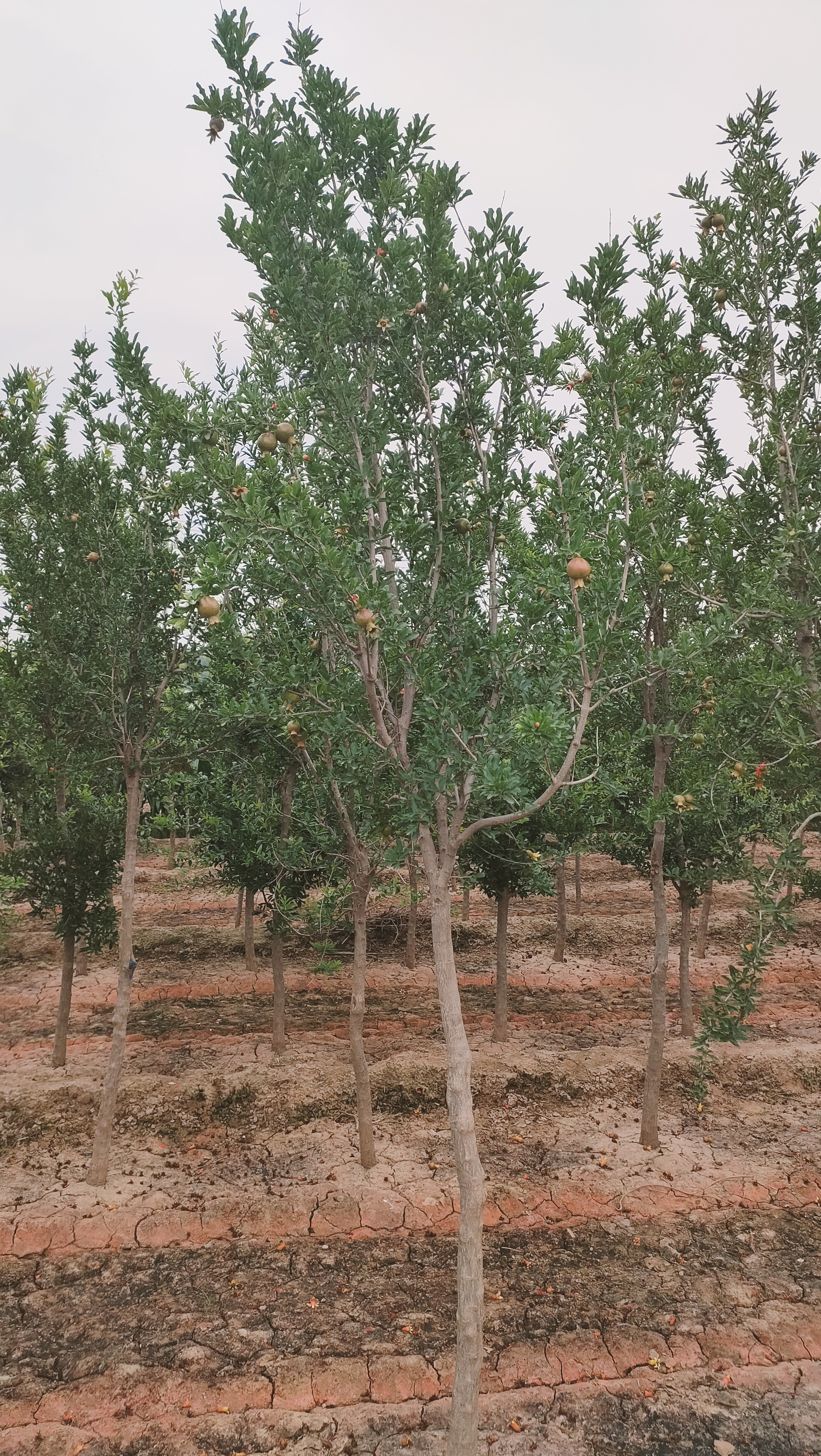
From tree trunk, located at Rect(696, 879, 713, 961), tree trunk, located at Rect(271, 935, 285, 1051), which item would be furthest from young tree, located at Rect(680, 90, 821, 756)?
tree trunk, located at Rect(696, 879, 713, 961)

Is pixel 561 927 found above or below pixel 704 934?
above

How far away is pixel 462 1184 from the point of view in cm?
557

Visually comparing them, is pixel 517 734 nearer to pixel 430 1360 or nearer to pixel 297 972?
pixel 430 1360

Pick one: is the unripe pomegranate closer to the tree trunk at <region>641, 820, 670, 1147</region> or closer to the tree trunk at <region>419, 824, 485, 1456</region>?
the tree trunk at <region>419, 824, 485, 1456</region>

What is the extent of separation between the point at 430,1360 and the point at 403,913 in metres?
13.1

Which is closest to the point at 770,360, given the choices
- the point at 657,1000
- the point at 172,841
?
the point at 657,1000

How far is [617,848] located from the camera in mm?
11148

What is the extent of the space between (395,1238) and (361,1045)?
1.96 m

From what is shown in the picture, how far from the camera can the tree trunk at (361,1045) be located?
930 cm

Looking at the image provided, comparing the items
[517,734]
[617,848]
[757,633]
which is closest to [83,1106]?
[617,848]

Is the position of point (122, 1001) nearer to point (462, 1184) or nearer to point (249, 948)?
point (462, 1184)

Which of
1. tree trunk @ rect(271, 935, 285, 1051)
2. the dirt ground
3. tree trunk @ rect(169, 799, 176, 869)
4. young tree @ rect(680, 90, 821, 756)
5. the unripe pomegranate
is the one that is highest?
young tree @ rect(680, 90, 821, 756)

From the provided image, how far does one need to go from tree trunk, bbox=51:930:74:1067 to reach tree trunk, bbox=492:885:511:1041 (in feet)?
21.1

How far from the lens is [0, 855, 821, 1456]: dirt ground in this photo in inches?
229
